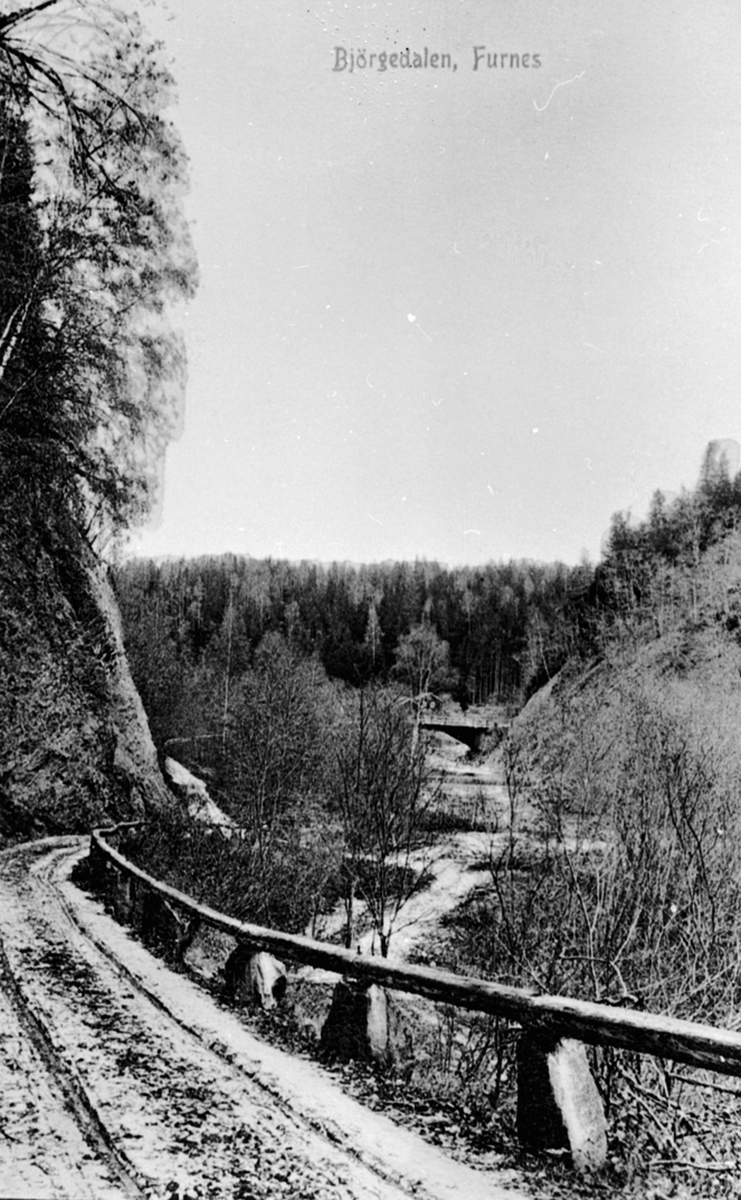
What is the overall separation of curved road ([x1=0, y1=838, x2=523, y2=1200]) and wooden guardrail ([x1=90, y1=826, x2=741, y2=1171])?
0.70 m

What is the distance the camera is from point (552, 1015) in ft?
13.7

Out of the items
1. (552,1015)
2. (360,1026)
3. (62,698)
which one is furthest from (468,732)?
(552,1015)

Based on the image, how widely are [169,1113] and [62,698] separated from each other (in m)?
17.2

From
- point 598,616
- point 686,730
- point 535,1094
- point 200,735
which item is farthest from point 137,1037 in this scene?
point 598,616

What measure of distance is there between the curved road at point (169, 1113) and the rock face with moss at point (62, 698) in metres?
11.9

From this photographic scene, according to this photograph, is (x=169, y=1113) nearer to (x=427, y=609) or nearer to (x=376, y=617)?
(x=376, y=617)

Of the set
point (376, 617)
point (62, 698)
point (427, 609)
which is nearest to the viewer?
point (62, 698)

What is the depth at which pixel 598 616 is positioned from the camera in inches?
2702

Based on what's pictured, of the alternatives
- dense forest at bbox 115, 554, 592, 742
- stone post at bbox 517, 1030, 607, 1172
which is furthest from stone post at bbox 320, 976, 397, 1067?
dense forest at bbox 115, 554, 592, 742

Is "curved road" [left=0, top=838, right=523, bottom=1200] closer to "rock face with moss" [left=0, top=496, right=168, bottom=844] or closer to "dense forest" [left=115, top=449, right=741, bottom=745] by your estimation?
"rock face with moss" [left=0, top=496, right=168, bottom=844]

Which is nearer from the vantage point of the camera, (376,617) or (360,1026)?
(360,1026)

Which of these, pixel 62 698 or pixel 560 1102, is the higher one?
pixel 62 698

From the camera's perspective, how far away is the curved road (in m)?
3.58

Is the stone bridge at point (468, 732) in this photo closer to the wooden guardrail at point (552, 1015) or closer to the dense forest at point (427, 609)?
the dense forest at point (427, 609)
